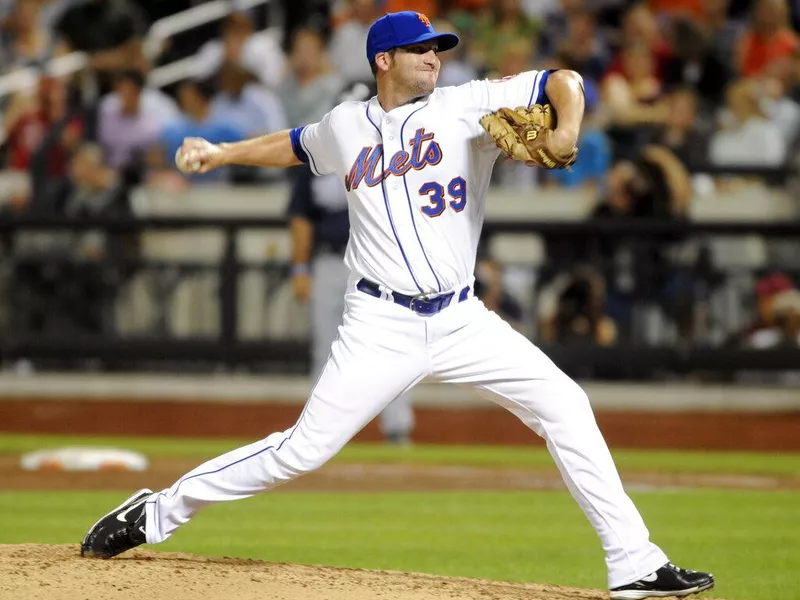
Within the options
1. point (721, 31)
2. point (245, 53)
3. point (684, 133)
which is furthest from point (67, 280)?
point (721, 31)

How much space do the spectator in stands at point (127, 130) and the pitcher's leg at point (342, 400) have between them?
27.6 ft

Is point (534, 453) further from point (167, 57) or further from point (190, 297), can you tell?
point (167, 57)

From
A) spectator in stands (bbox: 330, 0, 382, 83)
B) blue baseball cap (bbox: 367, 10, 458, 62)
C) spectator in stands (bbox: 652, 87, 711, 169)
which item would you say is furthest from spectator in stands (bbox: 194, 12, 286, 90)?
blue baseball cap (bbox: 367, 10, 458, 62)

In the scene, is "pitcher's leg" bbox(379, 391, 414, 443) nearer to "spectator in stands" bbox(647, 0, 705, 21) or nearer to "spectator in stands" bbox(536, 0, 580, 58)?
"spectator in stands" bbox(536, 0, 580, 58)

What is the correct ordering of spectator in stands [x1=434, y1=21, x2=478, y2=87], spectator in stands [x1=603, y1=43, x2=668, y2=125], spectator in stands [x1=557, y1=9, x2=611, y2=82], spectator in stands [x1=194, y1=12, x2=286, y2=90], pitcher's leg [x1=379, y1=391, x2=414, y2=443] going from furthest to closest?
spectator in stands [x1=194, y1=12, x2=286, y2=90] → spectator in stands [x1=557, y1=9, x2=611, y2=82] → spectator in stands [x1=434, y1=21, x2=478, y2=87] → spectator in stands [x1=603, y1=43, x2=668, y2=125] → pitcher's leg [x1=379, y1=391, x2=414, y2=443]

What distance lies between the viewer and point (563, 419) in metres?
4.71

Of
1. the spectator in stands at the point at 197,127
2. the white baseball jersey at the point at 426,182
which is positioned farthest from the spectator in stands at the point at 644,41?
the white baseball jersey at the point at 426,182

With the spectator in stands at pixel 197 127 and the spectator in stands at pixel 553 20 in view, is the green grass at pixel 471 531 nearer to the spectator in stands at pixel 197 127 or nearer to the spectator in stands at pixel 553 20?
the spectator in stands at pixel 197 127

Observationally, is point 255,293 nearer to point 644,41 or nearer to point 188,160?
point 644,41

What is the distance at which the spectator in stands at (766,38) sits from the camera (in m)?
12.7

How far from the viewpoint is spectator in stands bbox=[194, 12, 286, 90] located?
1334 centimetres

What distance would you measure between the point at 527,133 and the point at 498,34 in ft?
29.3

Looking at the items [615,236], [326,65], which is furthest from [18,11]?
[615,236]

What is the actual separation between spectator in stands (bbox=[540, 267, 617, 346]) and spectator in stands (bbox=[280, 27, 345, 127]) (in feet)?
8.65
